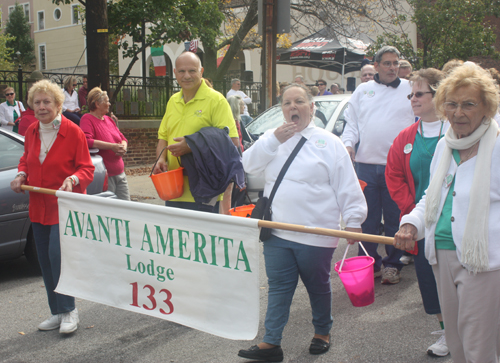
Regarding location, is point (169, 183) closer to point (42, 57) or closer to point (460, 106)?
point (460, 106)

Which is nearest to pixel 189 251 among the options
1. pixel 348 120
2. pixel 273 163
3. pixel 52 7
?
pixel 273 163

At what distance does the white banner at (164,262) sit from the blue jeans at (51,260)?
203mm

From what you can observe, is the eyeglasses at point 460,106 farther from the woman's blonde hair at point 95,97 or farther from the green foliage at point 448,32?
the green foliage at point 448,32

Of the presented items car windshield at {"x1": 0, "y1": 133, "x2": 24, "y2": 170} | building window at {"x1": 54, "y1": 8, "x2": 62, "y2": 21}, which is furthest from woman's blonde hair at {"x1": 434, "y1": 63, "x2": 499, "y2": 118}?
building window at {"x1": 54, "y1": 8, "x2": 62, "y2": 21}

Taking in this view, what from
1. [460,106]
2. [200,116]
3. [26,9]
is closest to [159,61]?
[200,116]

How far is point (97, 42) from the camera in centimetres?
812

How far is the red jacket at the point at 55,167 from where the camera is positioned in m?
3.98

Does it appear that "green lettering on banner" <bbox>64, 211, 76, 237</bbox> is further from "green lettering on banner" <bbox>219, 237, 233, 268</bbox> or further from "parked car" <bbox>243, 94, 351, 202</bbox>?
"parked car" <bbox>243, 94, 351, 202</bbox>

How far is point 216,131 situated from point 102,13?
5117mm

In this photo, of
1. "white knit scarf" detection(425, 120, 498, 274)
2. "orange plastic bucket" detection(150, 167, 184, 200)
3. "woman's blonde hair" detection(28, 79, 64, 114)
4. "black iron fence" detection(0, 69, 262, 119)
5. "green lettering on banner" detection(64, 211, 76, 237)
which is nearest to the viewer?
"white knit scarf" detection(425, 120, 498, 274)

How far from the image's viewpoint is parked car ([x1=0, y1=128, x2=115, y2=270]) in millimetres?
5020

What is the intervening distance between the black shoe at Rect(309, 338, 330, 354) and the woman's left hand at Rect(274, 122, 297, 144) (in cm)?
145

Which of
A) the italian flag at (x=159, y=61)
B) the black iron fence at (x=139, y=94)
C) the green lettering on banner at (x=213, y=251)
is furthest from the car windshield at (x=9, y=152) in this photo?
the italian flag at (x=159, y=61)

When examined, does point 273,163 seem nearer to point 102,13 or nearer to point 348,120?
point 348,120
